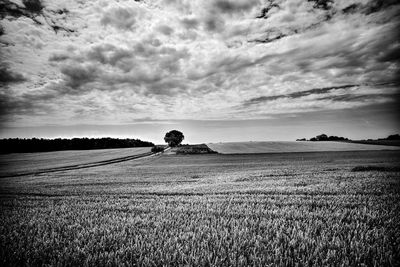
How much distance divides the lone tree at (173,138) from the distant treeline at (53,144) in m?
41.9

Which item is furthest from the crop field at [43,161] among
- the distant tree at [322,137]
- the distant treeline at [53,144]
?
the distant tree at [322,137]

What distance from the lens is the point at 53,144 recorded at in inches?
4596

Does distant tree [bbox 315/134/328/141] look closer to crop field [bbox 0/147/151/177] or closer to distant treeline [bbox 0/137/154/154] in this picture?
crop field [bbox 0/147/151/177]

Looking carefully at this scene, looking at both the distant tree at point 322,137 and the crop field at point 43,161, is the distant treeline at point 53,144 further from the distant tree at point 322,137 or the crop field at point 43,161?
the distant tree at point 322,137

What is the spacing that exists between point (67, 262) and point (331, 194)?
403 inches

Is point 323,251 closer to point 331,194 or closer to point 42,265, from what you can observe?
point 42,265

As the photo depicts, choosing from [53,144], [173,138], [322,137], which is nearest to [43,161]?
[53,144]

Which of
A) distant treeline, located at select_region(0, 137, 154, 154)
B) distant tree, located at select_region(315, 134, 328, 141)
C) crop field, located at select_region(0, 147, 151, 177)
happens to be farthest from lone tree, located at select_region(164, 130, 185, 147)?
distant tree, located at select_region(315, 134, 328, 141)

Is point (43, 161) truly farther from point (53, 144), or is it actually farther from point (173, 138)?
point (173, 138)

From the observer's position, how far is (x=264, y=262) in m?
3.29

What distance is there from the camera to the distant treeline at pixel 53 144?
105000mm

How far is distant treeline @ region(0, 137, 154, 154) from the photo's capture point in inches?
4134

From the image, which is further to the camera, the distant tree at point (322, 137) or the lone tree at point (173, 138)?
the lone tree at point (173, 138)

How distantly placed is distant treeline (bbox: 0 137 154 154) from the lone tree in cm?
4194
